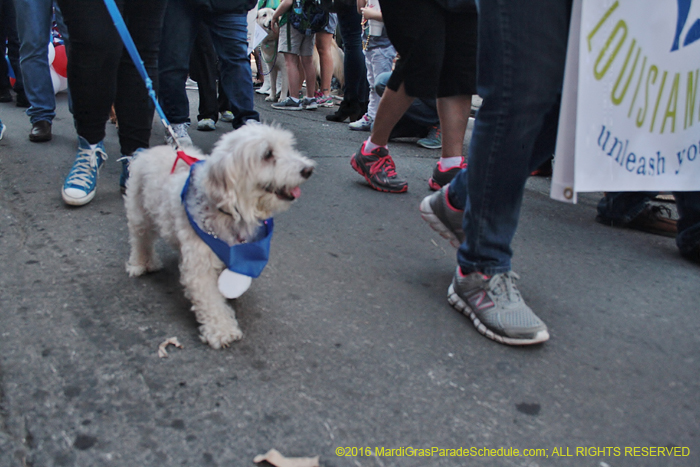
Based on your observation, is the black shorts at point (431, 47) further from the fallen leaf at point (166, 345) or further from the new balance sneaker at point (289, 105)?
the new balance sneaker at point (289, 105)

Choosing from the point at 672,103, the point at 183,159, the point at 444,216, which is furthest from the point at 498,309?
the point at 183,159

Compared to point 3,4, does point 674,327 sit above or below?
below

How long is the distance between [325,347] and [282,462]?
575 millimetres

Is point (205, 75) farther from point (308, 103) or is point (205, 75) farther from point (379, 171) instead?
point (379, 171)

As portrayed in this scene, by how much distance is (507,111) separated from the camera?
1873 millimetres

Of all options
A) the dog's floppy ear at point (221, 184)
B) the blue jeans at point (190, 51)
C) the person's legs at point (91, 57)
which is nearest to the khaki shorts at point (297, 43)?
the blue jeans at point (190, 51)

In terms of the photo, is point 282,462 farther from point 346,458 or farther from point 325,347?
point 325,347

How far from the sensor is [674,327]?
218 cm

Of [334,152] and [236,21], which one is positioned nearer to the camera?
[236,21]

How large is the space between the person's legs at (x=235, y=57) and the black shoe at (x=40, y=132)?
66.1 inches

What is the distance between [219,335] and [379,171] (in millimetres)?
2270

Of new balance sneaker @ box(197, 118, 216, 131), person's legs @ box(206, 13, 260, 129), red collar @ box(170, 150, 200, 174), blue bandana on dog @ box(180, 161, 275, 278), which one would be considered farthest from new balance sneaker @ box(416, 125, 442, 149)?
blue bandana on dog @ box(180, 161, 275, 278)

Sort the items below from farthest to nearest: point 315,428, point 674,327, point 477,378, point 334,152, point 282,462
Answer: point 334,152
point 674,327
point 477,378
point 315,428
point 282,462

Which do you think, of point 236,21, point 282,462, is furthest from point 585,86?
point 236,21
